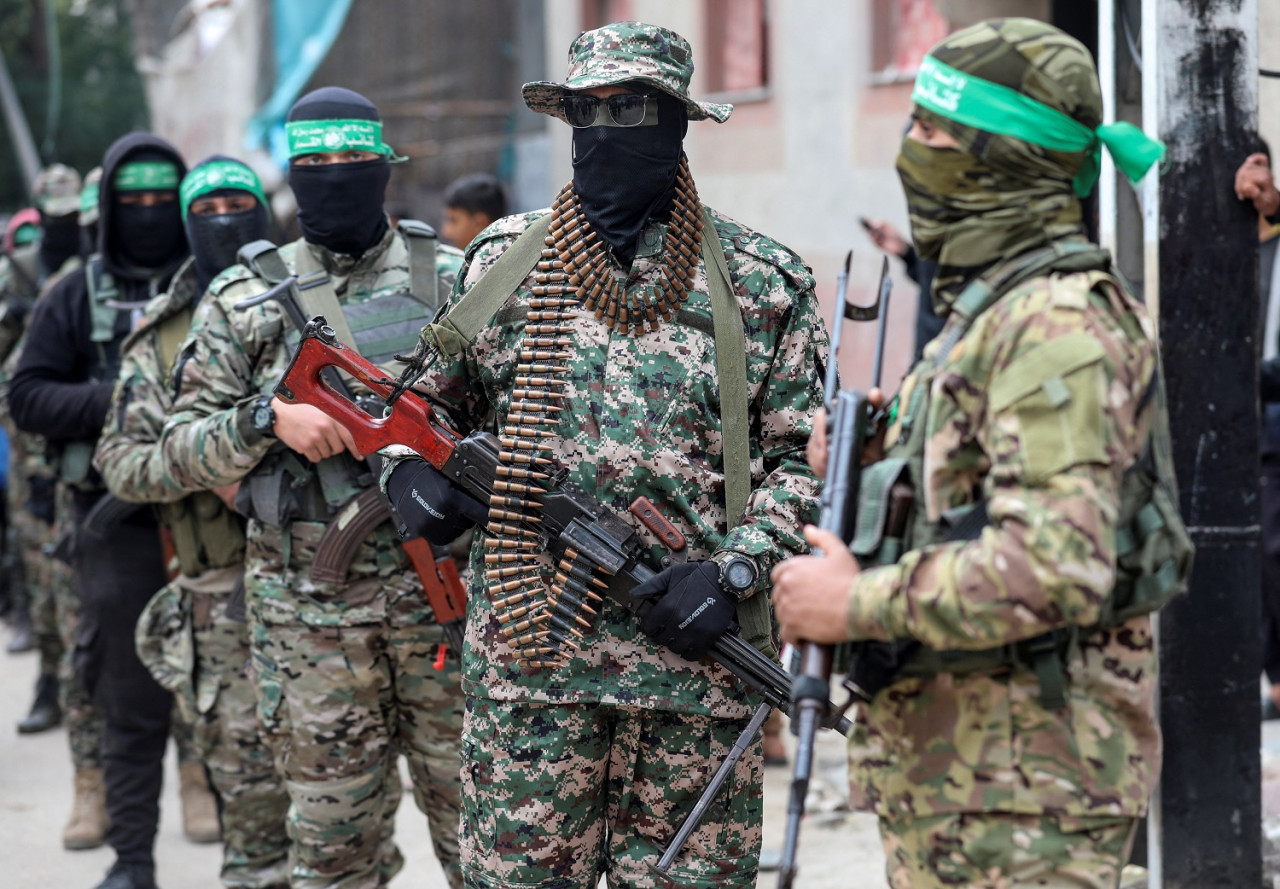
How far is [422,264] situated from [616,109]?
131cm

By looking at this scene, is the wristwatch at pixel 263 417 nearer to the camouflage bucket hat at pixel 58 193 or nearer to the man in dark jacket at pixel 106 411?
the man in dark jacket at pixel 106 411

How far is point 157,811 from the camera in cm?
535

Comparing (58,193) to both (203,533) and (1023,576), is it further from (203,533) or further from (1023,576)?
(1023,576)

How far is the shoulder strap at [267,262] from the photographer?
433 centimetres

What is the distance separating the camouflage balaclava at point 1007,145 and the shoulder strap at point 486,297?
1.16 metres

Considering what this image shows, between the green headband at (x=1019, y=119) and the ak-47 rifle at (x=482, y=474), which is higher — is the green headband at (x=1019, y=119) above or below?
above

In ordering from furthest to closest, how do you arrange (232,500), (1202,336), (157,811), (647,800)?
1. (157,811)
2. (232,500)
3. (1202,336)
4. (647,800)

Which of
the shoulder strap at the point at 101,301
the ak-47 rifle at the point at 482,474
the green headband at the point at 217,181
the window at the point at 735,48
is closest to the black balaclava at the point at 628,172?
the ak-47 rifle at the point at 482,474

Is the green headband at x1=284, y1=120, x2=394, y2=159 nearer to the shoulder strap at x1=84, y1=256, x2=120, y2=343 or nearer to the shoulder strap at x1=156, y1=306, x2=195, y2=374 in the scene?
the shoulder strap at x1=156, y1=306, x2=195, y2=374

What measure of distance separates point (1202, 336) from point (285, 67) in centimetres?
1306

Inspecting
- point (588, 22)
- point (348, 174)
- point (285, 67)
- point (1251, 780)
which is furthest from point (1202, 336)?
point (285, 67)

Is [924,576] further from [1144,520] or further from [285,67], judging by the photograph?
[285,67]

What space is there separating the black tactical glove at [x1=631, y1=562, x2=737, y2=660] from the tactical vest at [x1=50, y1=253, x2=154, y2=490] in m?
3.22

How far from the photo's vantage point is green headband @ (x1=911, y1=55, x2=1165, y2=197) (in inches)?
94.5
